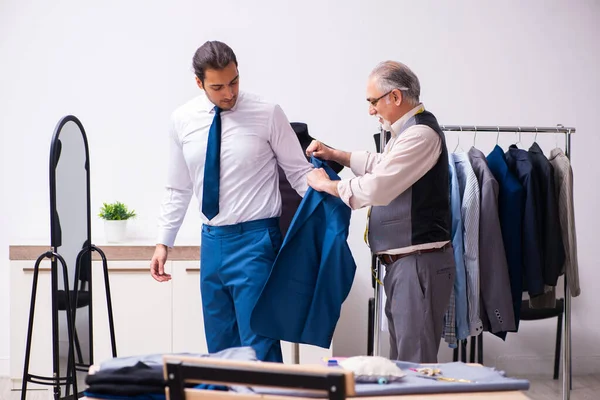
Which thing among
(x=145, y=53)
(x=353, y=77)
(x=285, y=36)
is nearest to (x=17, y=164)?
(x=145, y=53)

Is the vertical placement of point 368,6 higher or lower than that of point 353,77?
higher

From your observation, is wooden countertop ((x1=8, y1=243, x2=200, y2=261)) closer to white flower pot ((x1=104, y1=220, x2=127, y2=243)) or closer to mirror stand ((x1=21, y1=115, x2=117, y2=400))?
white flower pot ((x1=104, y1=220, x2=127, y2=243))

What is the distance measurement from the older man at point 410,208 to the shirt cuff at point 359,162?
0.26 meters

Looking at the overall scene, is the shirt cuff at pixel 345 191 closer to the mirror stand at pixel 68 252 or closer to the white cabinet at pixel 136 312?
the mirror stand at pixel 68 252

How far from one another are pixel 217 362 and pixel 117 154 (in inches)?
138

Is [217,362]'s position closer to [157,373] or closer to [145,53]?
[157,373]

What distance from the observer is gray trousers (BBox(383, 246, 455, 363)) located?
2.80m

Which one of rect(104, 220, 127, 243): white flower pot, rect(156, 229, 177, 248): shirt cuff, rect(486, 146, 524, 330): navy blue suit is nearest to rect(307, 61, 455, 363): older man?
rect(156, 229, 177, 248): shirt cuff

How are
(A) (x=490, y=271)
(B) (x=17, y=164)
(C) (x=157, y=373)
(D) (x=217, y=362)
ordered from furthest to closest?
(B) (x=17, y=164), (A) (x=490, y=271), (C) (x=157, y=373), (D) (x=217, y=362)

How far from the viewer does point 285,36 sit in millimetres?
4785

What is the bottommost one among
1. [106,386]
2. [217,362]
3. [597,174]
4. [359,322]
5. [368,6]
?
[359,322]

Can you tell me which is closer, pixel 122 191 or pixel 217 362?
pixel 217 362

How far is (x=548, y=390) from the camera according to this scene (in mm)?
4492

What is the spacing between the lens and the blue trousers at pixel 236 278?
111 inches
